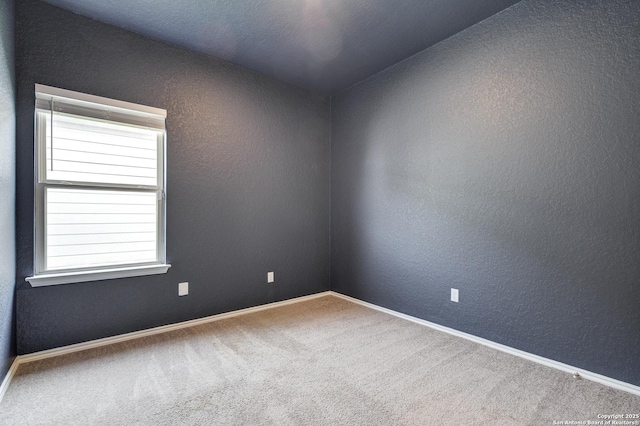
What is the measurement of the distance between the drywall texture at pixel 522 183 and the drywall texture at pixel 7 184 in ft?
9.87

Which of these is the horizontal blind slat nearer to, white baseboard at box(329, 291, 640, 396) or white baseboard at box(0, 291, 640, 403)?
white baseboard at box(0, 291, 640, 403)

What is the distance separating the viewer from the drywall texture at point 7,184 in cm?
185

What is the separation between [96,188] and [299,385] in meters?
2.21

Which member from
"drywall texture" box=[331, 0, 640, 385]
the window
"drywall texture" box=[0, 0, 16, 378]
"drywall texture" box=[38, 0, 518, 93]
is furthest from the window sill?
"drywall texture" box=[331, 0, 640, 385]

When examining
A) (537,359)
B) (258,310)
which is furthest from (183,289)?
(537,359)

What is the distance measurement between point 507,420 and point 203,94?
3.39 metres

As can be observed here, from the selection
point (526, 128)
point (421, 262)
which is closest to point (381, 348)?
point (421, 262)

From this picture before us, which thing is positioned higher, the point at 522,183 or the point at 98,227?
the point at 522,183

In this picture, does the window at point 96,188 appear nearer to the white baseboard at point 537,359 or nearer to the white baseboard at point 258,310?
the white baseboard at point 258,310

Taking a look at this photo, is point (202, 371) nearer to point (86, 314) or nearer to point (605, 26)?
point (86, 314)

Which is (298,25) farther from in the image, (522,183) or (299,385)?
(299,385)

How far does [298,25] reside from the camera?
8.25 feet

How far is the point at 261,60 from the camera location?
307 cm

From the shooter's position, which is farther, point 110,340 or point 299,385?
point 110,340
